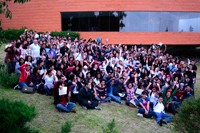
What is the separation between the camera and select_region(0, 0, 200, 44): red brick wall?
19641mm

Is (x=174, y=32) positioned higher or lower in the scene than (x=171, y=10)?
lower

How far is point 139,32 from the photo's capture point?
20.1 metres

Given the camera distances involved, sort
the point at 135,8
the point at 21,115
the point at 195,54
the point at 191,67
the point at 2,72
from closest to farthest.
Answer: the point at 21,115, the point at 2,72, the point at 191,67, the point at 135,8, the point at 195,54

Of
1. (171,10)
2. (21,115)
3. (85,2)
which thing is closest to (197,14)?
(171,10)

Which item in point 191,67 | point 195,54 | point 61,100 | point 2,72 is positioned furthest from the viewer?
point 195,54

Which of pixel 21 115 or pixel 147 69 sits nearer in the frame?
pixel 21 115

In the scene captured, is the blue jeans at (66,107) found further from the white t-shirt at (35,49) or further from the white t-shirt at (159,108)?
the white t-shirt at (35,49)

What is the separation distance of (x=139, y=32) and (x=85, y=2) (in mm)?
6751

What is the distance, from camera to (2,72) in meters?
8.27

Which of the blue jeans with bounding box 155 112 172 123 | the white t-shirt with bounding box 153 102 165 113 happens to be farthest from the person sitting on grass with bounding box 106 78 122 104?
the blue jeans with bounding box 155 112 172 123

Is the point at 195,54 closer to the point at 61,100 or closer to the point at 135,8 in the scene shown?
the point at 135,8

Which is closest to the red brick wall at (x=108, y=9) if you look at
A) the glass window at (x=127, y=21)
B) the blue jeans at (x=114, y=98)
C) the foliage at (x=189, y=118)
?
the glass window at (x=127, y=21)

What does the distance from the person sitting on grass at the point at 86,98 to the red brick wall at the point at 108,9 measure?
1327 cm

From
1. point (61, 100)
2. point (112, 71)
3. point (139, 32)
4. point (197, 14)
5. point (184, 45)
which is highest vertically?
point (197, 14)
